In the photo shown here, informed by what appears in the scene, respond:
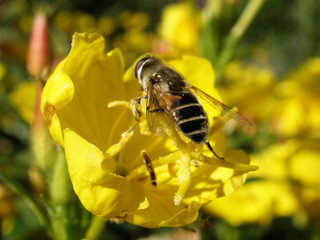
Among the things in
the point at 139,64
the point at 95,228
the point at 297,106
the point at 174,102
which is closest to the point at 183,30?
the point at 297,106

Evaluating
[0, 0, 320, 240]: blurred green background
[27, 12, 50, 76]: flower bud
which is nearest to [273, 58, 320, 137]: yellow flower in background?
[0, 0, 320, 240]: blurred green background

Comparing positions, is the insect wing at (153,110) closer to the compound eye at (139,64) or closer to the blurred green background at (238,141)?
the compound eye at (139,64)

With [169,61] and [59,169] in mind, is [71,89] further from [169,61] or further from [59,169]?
[169,61]

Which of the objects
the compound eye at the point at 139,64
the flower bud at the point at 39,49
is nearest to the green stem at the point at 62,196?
the compound eye at the point at 139,64

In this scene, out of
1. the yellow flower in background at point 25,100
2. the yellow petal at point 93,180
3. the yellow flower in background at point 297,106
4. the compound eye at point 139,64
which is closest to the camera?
the yellow petal at point 93,180

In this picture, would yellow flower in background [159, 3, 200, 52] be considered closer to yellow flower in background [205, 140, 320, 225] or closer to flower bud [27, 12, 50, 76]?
yellow flower in background [205, 140, 320, 225]

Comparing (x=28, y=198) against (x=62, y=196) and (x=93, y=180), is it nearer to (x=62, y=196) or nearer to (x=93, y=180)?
(x=62, y=196)
